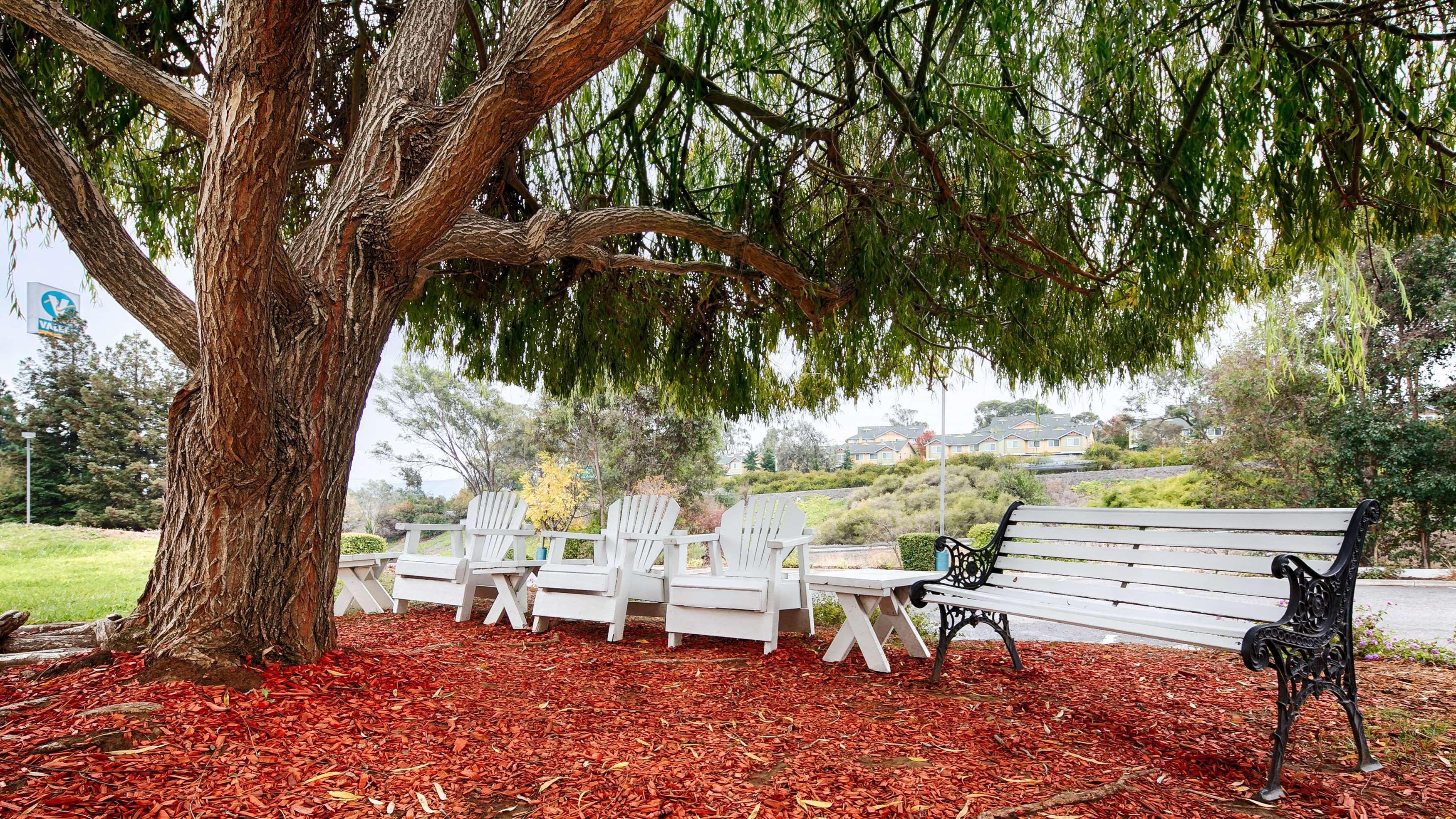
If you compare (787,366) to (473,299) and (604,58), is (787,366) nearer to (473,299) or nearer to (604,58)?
(473,299)

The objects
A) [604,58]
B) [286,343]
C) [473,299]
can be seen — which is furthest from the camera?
[473,299]

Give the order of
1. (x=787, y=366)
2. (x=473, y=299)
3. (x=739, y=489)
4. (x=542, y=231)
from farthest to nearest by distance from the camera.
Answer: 1. (x=739, y=489)
2. (x=787, y=366)
3. (x=473, y=299)
4. (x=542, y=231)

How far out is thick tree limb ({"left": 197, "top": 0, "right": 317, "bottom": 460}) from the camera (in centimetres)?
215

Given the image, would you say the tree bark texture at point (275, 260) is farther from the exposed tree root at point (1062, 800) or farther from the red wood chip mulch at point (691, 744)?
the exposed tree root at point (1062, 800)

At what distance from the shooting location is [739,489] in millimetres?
11852

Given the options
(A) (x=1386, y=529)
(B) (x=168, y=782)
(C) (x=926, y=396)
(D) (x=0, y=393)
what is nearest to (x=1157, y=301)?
(C) (x=926, y=396)

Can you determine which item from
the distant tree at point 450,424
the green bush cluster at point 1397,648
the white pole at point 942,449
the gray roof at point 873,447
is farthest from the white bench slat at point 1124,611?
the distant tree at point 450,424

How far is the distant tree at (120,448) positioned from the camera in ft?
24.7

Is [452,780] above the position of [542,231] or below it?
below

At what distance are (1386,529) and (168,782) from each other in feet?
37.9

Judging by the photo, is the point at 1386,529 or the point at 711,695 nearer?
the point at 711,695

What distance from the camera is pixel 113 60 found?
2580 millimetres

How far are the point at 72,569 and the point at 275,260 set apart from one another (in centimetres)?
630

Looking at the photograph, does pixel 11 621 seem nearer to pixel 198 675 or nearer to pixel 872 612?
pixel 198 675
